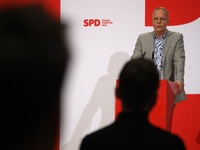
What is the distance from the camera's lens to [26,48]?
0.31 m

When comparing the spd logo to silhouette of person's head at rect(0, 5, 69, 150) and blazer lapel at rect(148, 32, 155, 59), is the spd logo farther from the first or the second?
silhouette of person's head at rect(0, 5, 69, 150)

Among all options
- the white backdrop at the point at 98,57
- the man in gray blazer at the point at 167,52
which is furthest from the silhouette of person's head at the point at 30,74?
the white backdrop at the point at 98,57

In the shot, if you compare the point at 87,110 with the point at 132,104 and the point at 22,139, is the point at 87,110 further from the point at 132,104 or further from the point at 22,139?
the point at 22,139

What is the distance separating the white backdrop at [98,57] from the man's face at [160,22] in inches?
18.8

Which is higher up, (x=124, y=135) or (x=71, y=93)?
(x=124, y=135)

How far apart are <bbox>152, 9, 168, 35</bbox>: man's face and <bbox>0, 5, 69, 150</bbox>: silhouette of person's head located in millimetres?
3901

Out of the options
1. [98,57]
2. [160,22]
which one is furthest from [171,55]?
[98,57]

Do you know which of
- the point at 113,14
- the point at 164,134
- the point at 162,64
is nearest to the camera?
the point at 164,134

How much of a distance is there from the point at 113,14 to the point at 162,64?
128cm

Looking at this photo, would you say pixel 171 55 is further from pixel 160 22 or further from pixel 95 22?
pixel 95 22

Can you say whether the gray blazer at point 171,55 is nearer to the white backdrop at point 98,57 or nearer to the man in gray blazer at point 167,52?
the man in gray blazer at point 167,52

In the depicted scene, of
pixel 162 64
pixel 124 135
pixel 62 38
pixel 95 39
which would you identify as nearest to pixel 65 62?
pixel 62 38

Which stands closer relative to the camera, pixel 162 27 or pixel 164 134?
pixel 164 134

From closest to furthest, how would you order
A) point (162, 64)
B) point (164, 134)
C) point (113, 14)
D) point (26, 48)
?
point (26, 48) → point (164, 134) → point (162, 64) → point (113, 14)
